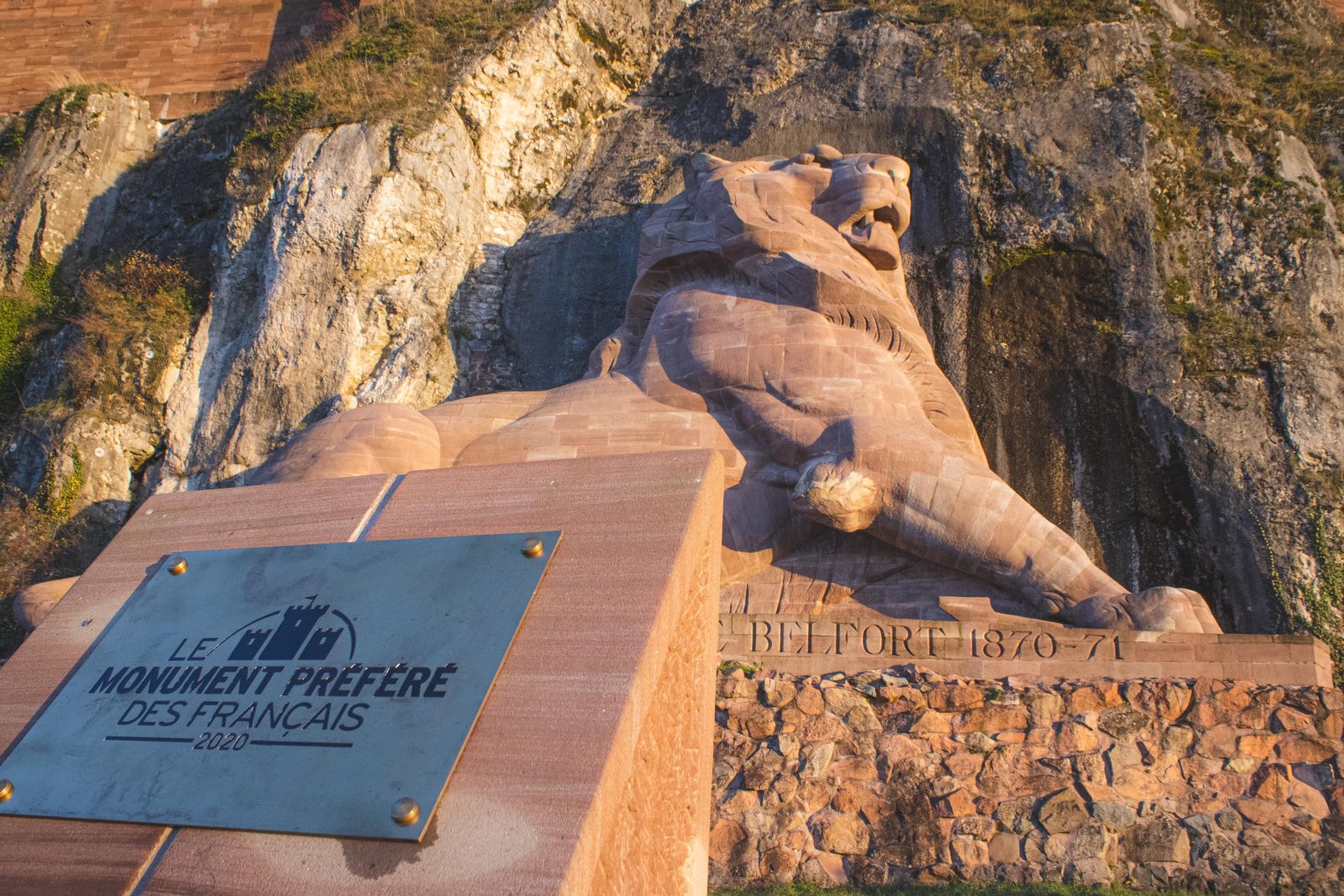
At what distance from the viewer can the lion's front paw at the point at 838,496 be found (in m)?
5.82

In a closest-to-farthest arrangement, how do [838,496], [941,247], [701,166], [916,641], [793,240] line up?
[916,641] < [838,496] < [793,240] < [701,166] < [941,247]

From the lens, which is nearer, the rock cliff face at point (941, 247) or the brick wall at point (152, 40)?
the rock cliff face at point (941, 247)

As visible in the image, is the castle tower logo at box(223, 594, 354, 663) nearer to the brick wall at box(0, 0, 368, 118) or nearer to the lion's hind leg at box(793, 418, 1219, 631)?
the lion's hind leg at box(793, 418, 1219, 631)

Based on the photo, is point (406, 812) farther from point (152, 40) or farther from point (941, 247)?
point (152, 40)

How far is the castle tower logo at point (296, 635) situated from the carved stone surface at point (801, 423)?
305 centimetres

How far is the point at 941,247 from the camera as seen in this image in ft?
32.8

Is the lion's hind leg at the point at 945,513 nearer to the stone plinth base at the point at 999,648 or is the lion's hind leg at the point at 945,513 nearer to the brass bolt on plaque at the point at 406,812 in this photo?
the stone plinth base at the point at 999,648

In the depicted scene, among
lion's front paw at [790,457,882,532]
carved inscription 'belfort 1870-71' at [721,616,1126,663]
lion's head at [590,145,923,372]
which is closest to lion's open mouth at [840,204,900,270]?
lion's head at [590,145,923,372]

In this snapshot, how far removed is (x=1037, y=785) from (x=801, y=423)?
2.49 metres

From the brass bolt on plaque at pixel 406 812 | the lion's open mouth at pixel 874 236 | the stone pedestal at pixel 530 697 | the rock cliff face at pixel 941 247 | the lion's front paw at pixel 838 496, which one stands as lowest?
the rock cliff face at pixel 941 247

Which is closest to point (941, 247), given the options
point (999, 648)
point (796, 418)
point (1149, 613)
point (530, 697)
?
point (796, 418)

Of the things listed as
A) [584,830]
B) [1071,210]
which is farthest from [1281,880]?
[1071,210]

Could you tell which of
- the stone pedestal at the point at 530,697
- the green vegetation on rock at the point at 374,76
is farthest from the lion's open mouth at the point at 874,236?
the green vegetation on rock at the point at 374,76

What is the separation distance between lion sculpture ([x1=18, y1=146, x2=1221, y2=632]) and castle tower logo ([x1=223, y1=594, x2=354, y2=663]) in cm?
304
